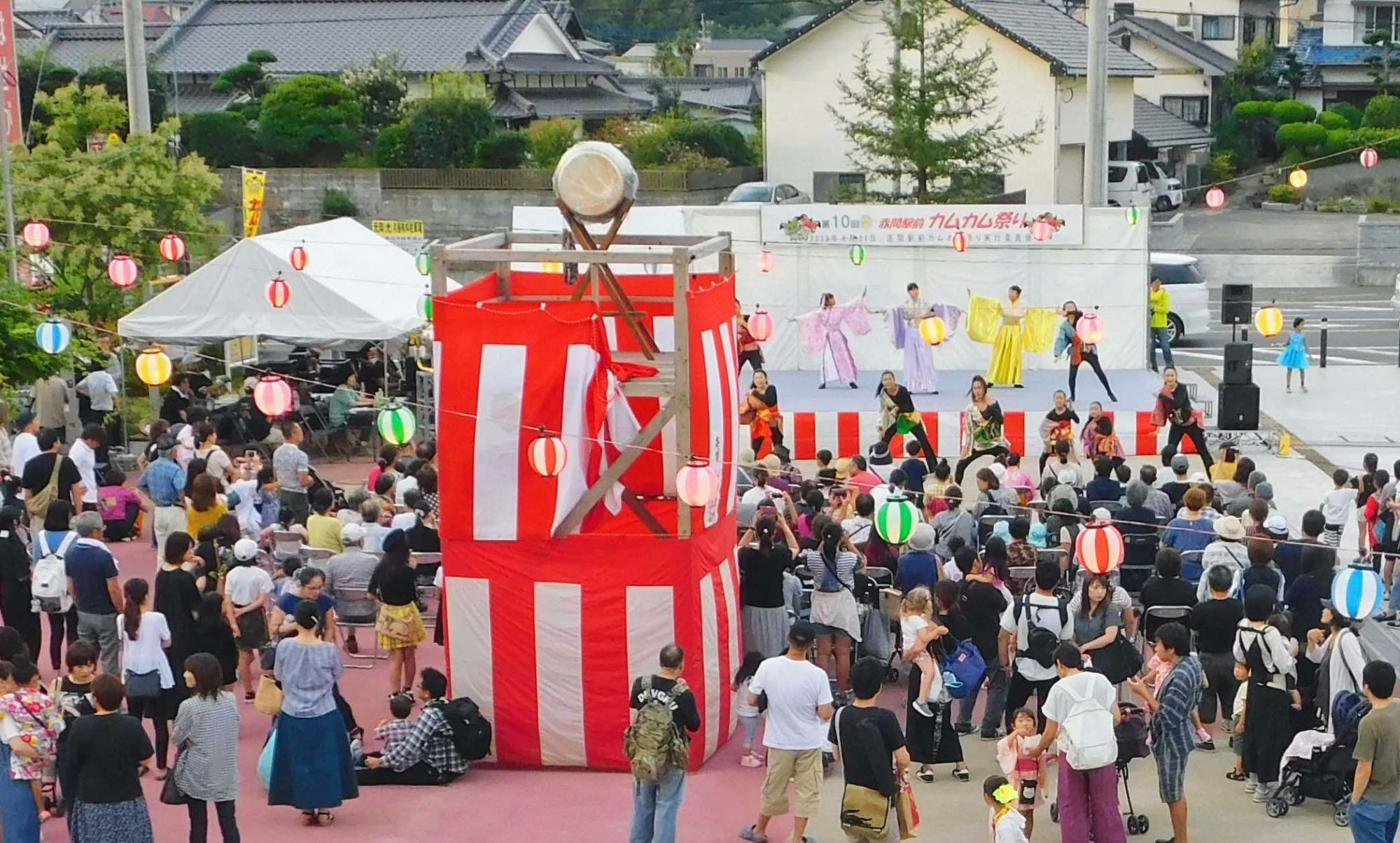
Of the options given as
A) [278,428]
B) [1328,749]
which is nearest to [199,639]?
[1328,749]

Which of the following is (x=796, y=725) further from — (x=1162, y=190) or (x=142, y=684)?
(x=1162, y=190)

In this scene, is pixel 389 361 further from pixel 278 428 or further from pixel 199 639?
pixel 199 639

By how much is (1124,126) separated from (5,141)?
28303 millimetres

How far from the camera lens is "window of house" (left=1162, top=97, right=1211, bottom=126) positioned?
158ft

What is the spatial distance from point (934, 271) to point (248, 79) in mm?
26339

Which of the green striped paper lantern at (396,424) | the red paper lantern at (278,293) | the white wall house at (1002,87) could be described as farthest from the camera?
the white wall house at (1002,87)

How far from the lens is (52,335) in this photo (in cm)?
1596

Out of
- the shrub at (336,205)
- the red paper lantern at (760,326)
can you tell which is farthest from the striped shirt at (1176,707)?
the shrub at (336,205)

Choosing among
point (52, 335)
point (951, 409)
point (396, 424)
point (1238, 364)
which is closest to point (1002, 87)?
point (951, 409)

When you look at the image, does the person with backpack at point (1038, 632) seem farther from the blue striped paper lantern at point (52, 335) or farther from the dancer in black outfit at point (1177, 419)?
the blue striped paper lantern at point (52, 335)

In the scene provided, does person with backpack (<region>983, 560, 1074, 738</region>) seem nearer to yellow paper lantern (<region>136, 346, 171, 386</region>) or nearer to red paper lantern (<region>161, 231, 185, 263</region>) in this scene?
yellow paper lantern (<region>136, 346, 171, 386</region>)

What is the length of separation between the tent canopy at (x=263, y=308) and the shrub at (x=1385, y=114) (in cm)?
3092

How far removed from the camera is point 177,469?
1428cm

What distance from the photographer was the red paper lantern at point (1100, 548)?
413 inches
